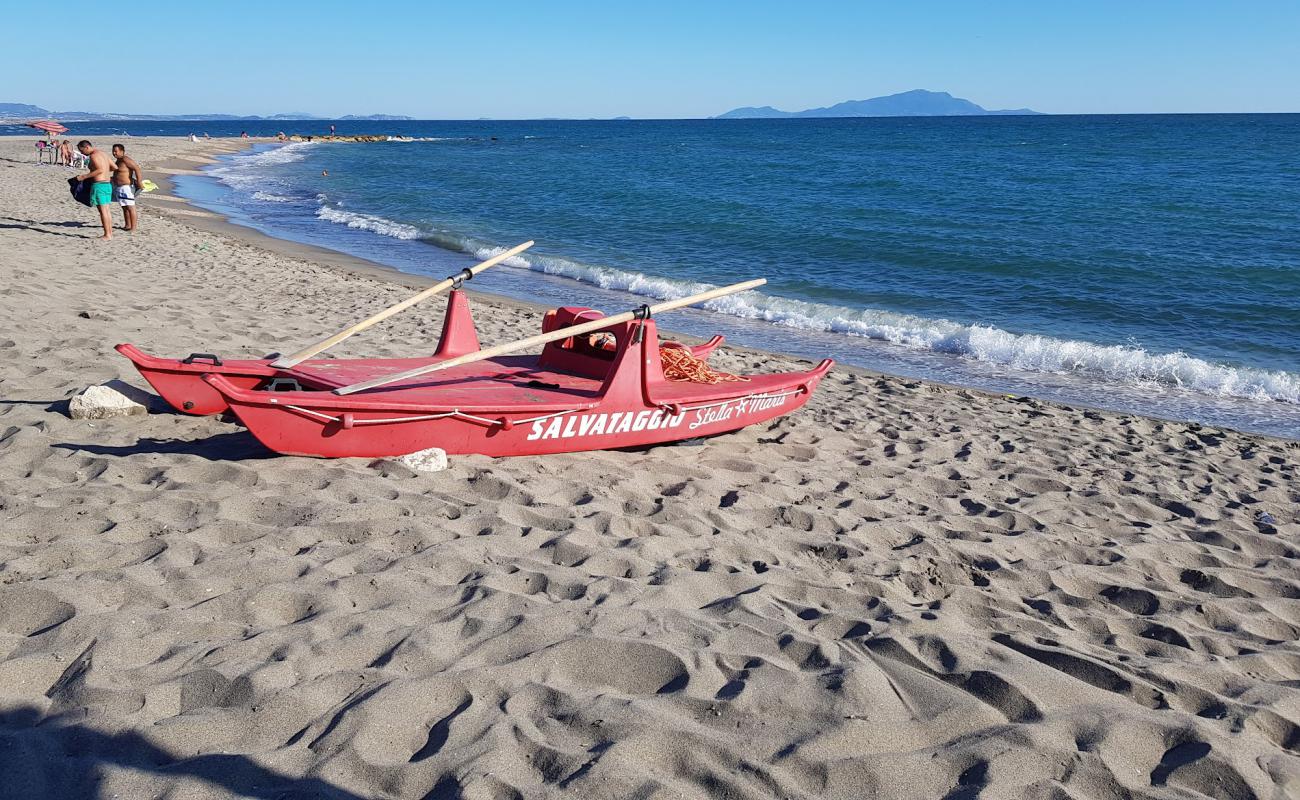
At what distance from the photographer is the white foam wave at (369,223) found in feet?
69.3

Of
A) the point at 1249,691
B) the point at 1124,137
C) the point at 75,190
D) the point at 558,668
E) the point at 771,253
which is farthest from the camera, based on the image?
the point at 1124,137

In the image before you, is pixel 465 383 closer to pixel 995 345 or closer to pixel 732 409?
pixel 732 409

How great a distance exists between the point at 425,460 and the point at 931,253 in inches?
606

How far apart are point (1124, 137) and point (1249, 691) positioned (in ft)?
215

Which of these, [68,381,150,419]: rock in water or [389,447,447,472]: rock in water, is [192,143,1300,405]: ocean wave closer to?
[389,447,447,472]: rock in water

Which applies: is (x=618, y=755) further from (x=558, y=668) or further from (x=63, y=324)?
(x=63, y=324)

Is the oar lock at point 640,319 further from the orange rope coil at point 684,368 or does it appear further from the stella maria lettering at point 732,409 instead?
the orange rope coil at point 684,368

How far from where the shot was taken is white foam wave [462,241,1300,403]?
403 inches

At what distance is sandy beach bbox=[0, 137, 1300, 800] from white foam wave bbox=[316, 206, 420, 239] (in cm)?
1441

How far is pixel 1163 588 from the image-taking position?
4.69 metres

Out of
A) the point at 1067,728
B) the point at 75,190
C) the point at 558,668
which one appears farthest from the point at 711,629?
the point at 75,190

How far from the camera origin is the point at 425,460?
535 cm

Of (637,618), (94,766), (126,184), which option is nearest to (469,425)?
(637,618)

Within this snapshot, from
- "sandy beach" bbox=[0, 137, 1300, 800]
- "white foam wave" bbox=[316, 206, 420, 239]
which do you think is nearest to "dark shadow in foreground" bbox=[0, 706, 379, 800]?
"sandy beach" bbox=[0, 137, 1300, 800]
